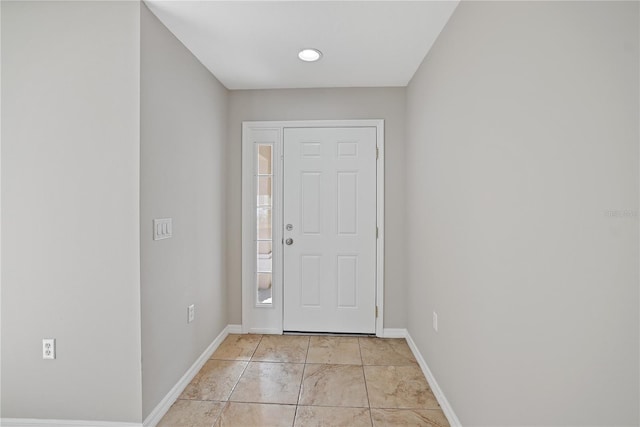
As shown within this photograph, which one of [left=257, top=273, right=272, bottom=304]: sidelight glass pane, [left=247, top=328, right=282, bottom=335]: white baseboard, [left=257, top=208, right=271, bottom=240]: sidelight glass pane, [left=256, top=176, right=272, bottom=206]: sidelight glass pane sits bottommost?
[left=247, top=328, right=282, bottom=335]: white baseboard

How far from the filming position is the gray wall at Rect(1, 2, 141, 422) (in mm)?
1645

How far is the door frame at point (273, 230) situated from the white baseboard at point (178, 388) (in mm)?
420

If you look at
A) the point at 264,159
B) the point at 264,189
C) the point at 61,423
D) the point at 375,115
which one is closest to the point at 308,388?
the point at 61,423

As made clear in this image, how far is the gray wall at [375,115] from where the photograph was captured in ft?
9.48

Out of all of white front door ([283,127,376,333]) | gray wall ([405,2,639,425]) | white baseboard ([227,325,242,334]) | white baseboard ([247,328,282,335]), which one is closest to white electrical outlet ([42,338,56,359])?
white baseboard ([227,325,242,334])

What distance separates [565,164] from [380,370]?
1.95 m

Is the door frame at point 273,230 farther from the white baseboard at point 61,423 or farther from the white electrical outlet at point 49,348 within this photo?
the white electrical outlet at point 49,348

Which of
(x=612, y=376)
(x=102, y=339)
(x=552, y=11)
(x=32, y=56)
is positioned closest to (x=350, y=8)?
(x=552, y=11)

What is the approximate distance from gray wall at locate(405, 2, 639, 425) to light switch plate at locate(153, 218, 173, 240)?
5.62 feet

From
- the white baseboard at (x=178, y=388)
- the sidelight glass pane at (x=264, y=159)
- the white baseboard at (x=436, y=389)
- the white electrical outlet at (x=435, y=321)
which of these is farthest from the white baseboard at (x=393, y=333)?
the sidelight glass pane at (x=264, y=159)

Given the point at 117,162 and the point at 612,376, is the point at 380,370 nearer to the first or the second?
the point at 612,376

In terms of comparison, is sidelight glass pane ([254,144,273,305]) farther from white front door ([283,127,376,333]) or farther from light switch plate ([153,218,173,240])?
light switch plate ([153,218,173,240])

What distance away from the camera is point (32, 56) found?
1660mm

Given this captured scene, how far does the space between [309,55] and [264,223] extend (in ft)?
5.04
